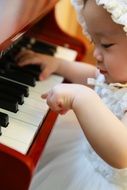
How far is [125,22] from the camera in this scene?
84cm

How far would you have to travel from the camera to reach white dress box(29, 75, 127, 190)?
3.22ft

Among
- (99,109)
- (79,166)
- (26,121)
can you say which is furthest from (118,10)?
(79,166)

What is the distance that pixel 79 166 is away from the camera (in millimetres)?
1065

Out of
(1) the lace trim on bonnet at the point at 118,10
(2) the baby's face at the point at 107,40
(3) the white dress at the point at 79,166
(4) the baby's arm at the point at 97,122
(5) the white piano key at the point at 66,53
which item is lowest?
(3) the white dress at the point at 79,166

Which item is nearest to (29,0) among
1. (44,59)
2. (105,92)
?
(44,59)

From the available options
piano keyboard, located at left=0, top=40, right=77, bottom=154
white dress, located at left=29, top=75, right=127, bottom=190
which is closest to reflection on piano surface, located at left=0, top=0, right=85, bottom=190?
piano keyboard, located at left=0, top=40, right=77, bottom=154

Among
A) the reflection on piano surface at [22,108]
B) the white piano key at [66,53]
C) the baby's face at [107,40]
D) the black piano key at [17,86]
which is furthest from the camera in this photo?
the white piano key at [66,53]

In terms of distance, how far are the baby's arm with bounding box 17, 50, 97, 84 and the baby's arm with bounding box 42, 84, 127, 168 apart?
1.10 ft

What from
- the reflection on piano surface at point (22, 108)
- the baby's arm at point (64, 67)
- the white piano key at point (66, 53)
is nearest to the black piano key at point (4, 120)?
the reflection on piano surface at point (22, 108)

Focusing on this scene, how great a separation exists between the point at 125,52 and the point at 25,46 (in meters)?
0.46

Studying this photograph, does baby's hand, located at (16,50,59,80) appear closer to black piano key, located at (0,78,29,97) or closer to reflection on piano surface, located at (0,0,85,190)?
reflection on piano surface, located at (0,0,85,190)

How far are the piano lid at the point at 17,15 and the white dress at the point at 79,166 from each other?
0.23 meters

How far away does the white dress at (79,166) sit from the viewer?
3.22 ft

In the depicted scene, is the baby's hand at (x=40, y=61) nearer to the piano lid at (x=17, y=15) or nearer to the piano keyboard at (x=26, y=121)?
the piano keyboard at (x=26, y=121)
